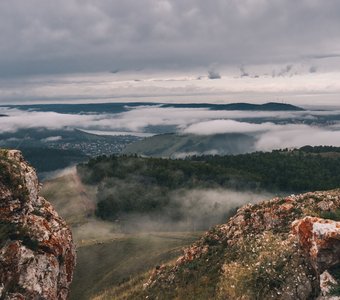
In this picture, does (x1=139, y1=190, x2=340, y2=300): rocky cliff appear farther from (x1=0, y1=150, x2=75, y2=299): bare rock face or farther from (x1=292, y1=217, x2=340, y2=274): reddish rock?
(x1=0, y1=150, x2=75, y2=299): bare rock face

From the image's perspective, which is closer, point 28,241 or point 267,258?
point 28,241

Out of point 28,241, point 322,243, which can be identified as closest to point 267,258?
point 322,243

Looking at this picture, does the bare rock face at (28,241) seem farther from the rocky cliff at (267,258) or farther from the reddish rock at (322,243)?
the reddish rock at (322,243)

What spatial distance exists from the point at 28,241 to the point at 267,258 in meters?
24.1

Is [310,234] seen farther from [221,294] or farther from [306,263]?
[221,294]

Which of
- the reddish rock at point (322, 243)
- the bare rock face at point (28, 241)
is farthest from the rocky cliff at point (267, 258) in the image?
the bare rock face at point (28, 241)

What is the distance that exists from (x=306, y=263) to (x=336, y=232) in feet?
19.5

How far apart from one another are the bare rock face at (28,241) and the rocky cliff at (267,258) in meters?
13.8

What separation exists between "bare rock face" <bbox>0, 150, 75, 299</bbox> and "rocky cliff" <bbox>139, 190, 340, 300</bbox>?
13.8 m

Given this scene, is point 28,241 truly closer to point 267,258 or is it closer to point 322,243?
point 267,258

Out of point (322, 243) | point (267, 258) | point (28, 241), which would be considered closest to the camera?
point (322, 243)

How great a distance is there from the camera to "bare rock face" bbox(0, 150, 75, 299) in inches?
1532

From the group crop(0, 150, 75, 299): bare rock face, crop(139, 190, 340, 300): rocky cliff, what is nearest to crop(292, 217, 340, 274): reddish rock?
crop(139, 190, 340, 300): rocky cliff

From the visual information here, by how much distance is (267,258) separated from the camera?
1740 inches
